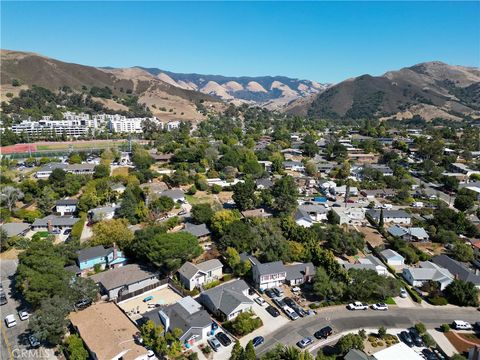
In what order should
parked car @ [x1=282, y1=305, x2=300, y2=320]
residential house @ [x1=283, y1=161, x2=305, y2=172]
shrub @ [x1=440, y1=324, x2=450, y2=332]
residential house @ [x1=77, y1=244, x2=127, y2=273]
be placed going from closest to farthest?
shrub @ [x1=440, y1=324, x2=450, y2=332] < parked car @ [x1=282, y1=305, x2=300, y2=320] < residential house @ [x1=77, y1=244, x2=127, y2=273] < residential house @ [x1=283, y1=161, x2=305, y2=172]

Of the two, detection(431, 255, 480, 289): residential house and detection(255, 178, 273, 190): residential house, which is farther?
detection(255, 178, 273, 190): residential house

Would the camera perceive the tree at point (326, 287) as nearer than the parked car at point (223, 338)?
No

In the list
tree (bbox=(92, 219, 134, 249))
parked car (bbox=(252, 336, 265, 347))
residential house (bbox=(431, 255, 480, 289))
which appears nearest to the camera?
parked car (bbox=(252, 336, 265, 347))

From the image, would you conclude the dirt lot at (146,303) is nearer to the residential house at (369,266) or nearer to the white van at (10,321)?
the white van at (10,321)

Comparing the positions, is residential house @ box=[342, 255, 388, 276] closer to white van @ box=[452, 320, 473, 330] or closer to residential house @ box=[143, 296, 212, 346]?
white van @ box=[452, 320, 473, 330]

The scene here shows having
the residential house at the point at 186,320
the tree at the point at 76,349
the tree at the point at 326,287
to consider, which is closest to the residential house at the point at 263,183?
the tree at the point at 326,287

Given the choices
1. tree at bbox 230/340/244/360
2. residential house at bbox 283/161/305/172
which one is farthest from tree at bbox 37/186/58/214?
residential house at bbox 283/161/305/172
